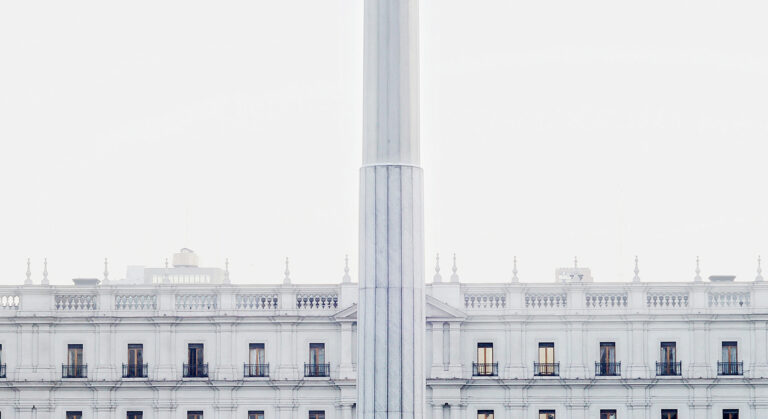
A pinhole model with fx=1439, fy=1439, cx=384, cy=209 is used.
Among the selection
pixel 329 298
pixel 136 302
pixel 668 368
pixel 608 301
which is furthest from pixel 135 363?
pixel 668 368

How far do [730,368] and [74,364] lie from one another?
31.0 metres

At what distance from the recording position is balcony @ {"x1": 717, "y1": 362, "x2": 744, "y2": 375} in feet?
222

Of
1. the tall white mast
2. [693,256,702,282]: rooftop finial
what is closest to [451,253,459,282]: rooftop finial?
[693,256,702,282]: rooftop finial

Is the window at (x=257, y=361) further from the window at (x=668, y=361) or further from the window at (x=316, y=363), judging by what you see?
the window at (x=668, y=361)

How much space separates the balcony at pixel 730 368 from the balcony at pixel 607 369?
469 cm

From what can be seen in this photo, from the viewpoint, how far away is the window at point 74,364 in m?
68.2

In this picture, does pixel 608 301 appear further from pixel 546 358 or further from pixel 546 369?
pixel 546 369

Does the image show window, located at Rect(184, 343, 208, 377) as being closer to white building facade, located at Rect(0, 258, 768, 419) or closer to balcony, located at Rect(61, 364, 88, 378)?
white building facade, located at Rect(0, 258, 768, 419)

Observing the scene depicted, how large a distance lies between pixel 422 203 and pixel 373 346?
2.58 meters

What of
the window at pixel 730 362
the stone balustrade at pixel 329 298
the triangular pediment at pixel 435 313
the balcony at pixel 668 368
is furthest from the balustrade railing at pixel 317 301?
the window at pixel 730 362

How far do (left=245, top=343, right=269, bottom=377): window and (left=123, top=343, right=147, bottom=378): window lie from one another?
16.5 feet

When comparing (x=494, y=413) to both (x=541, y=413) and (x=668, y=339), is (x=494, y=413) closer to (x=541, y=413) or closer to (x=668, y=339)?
(x=541, y=413)

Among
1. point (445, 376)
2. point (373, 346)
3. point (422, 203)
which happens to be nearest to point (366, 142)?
point (422, 203)

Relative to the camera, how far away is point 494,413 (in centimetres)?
6831
